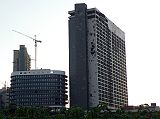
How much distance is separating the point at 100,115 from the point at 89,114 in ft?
17.0

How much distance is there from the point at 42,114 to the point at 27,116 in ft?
27.7

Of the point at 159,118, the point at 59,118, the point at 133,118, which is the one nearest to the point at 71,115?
the point at 59,118

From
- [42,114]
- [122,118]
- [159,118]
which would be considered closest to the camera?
[159,118]

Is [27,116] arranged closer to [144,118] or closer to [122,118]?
[122,118]

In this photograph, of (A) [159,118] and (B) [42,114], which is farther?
(B) [42,114]

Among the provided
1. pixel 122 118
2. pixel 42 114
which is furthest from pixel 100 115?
pixel 42 114

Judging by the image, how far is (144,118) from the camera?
168625 mm

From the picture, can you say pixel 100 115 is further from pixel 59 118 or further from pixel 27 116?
pixel 27 116

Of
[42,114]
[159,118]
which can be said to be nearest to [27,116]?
[42,114]

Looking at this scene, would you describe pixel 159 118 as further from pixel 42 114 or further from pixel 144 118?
pixel 42 114

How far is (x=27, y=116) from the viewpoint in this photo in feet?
620

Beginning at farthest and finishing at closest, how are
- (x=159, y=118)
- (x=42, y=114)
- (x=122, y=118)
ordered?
(x=42, y=114)
(x=122, y=118)
(x=159, y=118)

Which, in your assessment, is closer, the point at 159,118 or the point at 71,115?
the point at 159,118

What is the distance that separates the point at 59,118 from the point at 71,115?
1518cm
